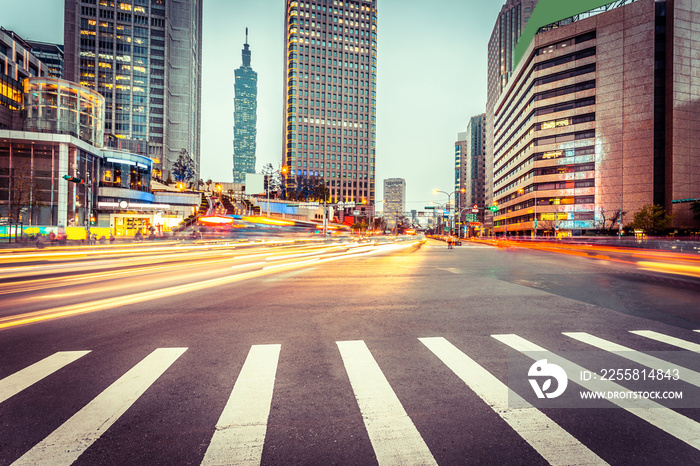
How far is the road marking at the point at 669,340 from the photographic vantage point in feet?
17.3

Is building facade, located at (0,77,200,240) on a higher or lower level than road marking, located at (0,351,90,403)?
higher

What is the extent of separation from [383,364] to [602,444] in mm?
2362

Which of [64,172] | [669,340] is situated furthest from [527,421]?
[64,172]

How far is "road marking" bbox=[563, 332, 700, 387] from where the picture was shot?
416 centimetres

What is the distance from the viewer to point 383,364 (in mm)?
4625

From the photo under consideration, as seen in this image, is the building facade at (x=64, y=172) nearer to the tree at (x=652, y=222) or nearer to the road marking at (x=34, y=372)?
the road marking at (x=34, y=372)

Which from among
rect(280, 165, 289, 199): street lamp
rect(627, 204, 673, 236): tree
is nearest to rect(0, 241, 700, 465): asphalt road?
rect(280, 165, 289, 199): street lamp

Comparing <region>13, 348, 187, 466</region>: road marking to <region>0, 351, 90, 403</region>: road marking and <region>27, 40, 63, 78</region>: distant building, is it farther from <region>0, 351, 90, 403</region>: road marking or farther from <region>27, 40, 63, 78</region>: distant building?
<region>27, 40, 63, 78</region>: distant building

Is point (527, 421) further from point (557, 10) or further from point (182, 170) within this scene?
point (557, 10)

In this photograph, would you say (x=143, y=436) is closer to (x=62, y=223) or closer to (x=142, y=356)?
(x=142, y=356)

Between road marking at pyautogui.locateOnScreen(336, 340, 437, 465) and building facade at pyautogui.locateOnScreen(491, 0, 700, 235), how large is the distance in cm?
8248

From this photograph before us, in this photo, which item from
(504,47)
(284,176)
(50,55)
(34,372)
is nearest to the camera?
(34,372)

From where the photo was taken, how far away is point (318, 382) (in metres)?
4.07

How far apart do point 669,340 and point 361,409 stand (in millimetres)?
5339
